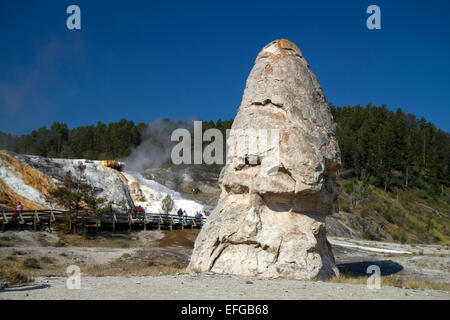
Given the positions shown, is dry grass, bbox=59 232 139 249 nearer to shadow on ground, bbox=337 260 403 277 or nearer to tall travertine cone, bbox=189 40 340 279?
shadow on ground, bbox=337 260 403 277

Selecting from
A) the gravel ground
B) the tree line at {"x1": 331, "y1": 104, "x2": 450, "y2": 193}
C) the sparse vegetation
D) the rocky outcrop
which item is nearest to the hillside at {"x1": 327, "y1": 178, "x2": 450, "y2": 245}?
the tree line at {"x1": 331, "y1": 104, "x2": 450, "y2": 193}

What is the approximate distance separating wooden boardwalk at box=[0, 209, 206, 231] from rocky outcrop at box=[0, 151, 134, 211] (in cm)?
212

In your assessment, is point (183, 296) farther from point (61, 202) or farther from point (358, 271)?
point (61, 202)

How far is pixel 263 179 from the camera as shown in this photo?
1205 cm

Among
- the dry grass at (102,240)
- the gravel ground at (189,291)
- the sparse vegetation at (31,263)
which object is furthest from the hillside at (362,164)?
the gravel ground at (189,291)

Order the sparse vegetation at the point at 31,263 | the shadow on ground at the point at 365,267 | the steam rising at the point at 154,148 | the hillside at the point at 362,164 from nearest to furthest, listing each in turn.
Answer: the sparse vegetation at the point at 31,263 < the shadow on ground at the point at 365,267 < the hillside at the point at 362,164 < the steam rising at the point at 154,148

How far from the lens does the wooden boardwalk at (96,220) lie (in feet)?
81.0

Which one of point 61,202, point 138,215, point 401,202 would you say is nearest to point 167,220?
point 138,215

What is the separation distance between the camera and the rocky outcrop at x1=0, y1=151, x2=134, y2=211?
29266mm

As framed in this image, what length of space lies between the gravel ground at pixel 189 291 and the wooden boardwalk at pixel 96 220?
1748 centimetres

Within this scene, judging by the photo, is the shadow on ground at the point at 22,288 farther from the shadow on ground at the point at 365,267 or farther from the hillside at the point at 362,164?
the hillside at the point at 362,164

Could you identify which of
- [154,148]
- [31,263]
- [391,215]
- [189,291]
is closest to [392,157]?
[391,215]

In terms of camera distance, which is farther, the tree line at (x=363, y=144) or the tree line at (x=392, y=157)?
the tree line at (x=363, y=144)

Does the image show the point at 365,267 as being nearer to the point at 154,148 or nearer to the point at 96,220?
the point at 96,220
